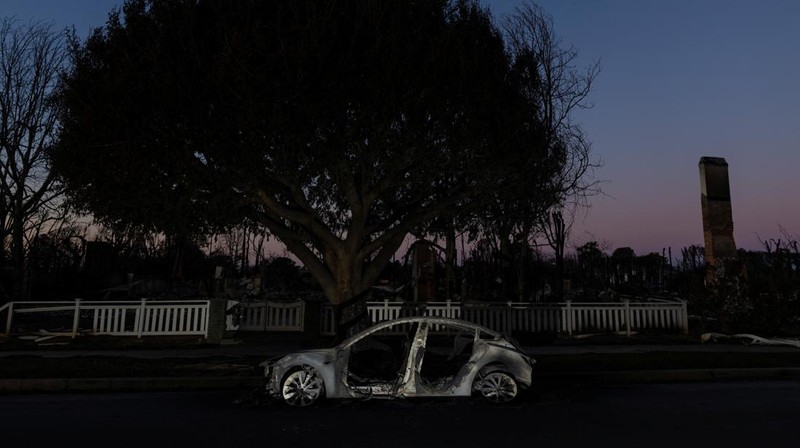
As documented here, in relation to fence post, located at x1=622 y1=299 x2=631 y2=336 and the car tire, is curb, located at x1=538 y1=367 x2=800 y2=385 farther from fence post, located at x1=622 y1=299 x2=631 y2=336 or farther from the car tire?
fence post, located at x1=622 y1=299 x2=631 y2=336

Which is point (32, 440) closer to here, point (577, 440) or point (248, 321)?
Result: point (577, 440)

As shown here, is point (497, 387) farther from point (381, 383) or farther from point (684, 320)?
point (684, 320)

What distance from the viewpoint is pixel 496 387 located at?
7.27m

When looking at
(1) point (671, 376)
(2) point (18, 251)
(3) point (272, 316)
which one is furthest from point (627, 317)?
(2) point (18, 251)

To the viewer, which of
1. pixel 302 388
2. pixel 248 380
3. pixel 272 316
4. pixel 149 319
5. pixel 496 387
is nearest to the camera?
pixel 302 388

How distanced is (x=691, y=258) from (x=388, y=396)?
4292 cm

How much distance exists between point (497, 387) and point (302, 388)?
8.68 ft

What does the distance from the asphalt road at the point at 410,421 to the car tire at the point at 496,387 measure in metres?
0.16

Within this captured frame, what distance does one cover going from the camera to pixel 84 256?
130 feet

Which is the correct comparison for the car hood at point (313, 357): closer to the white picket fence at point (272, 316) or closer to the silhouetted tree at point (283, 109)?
the silhouetted tree at point (283, 109)

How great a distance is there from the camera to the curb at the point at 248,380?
8.62 meters

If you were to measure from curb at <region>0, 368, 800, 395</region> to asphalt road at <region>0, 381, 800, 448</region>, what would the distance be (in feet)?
1.69

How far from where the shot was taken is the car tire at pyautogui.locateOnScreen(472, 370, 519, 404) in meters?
7.26

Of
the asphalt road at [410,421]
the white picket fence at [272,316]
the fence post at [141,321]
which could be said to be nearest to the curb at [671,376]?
the asphalt road at [410,421]
